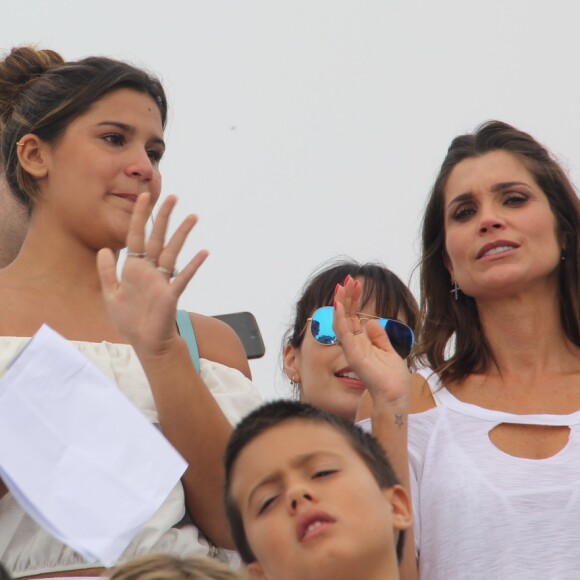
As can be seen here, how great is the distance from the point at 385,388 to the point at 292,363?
1167 mm

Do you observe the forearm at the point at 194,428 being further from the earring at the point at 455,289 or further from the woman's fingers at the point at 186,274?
the earring at the point at 455,289

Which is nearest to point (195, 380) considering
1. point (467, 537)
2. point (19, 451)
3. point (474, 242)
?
point (19, 451)

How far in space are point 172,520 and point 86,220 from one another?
822 millimetres

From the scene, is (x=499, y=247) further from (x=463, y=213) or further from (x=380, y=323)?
(x=380, y=323)

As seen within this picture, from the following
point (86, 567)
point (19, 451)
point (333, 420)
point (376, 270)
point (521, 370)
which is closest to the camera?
point (19, 451)

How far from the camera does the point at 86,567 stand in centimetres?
279

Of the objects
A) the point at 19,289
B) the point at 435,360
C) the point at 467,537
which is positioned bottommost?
the point at 467,537

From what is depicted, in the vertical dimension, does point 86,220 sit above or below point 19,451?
above

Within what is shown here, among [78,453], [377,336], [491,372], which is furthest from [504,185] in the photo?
[78,453]

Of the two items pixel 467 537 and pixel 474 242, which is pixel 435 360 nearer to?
pixel 474 242

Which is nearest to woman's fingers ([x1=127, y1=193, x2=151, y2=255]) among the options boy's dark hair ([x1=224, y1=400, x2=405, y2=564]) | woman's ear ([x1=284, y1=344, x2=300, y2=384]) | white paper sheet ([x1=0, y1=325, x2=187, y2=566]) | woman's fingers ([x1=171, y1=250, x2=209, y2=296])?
woman's fingers ([x1=171, y1=250, x2=209, y2=296])

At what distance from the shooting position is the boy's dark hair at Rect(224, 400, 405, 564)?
2822mm

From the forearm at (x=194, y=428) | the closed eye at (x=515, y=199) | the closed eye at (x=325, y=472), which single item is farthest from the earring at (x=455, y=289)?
the closed eye at (x=325, y=472)

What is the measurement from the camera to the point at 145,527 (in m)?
2.86
